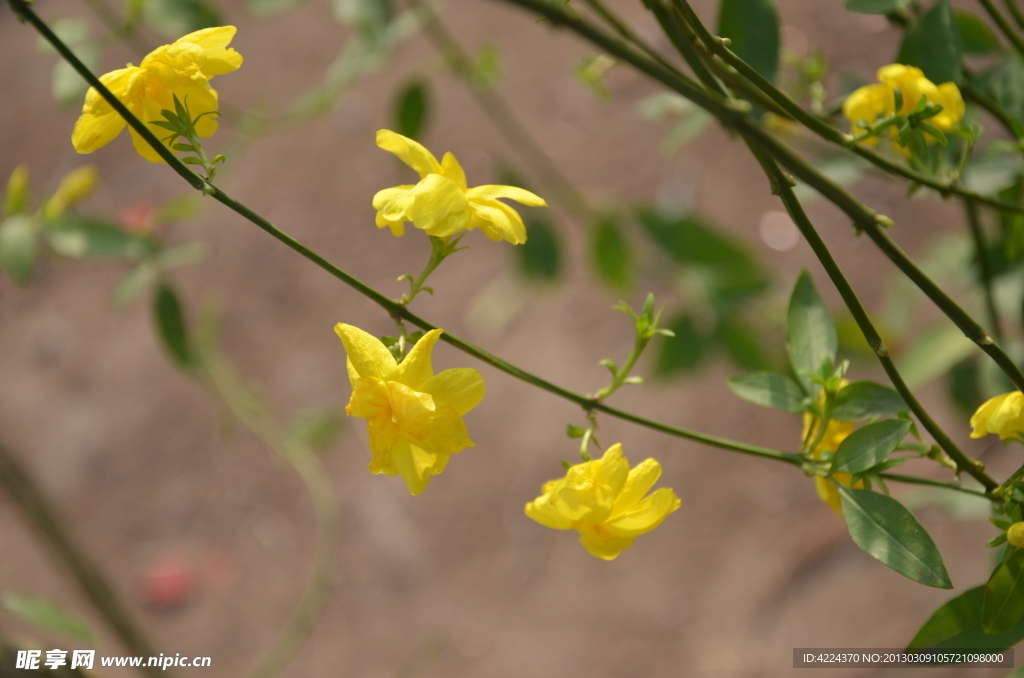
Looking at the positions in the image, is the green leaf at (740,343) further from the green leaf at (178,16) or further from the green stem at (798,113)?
the green leaf at (178,16)

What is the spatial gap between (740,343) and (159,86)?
79 centimetres

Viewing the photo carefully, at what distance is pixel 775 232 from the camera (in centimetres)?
176

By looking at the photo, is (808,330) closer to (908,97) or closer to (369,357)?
(908,97)

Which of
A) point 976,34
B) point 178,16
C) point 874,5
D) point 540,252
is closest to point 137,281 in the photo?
point 178,16

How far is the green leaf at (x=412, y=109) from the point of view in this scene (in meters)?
0.98

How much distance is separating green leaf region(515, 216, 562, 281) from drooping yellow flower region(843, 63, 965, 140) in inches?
24.7

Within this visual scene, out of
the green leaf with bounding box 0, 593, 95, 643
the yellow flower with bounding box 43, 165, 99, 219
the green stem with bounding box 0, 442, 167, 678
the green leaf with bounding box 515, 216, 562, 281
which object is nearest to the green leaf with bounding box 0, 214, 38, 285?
the yellow flower with bounding box 43, 165, 99, 219

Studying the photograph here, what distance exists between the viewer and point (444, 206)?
1.31 ft

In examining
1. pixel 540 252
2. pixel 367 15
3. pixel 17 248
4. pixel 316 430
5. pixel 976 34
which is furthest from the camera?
pixel 316 430

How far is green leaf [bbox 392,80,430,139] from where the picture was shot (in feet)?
3.23

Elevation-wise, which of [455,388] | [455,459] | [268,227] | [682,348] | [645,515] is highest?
[268,227]

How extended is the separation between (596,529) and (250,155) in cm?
196

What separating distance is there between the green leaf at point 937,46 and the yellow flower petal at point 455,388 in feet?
1.23

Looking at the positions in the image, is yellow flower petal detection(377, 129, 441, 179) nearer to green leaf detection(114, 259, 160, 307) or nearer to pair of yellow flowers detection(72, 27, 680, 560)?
pair of yellow flowers detection(72, 27, 680, 560)
